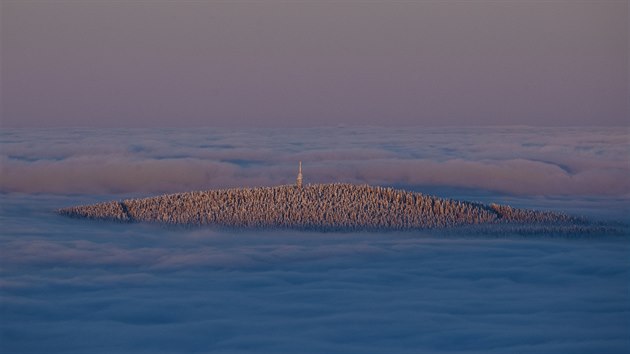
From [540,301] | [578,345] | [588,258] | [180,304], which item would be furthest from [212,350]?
[588,258]

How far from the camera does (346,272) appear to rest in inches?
321

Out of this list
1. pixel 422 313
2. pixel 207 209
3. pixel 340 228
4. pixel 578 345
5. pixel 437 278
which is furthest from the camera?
pixel 207 209

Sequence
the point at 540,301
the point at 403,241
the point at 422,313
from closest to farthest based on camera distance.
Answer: the point at 422,313 < the point at 540,301 < the point at 403,241

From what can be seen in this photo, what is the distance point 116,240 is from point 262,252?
1.90 meters

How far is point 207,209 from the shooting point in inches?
416

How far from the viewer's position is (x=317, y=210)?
33.6ft

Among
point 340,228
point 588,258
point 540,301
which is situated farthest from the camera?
point 340,228

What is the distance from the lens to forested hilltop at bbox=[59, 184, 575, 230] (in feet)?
33.1

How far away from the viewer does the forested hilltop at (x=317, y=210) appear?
10.1m

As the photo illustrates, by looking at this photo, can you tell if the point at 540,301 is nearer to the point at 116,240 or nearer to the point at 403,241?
the point at 403,241

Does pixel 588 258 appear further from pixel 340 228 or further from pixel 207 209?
pixel 207 209

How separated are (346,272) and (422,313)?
166 centimetres

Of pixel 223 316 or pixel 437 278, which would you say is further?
pixel 437 278

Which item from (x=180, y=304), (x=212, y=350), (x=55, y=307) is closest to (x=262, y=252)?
(x=180, y=304)
